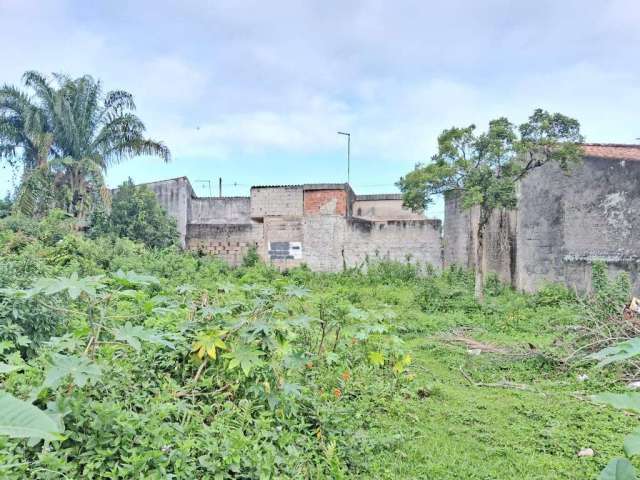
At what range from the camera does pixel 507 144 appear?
939cm

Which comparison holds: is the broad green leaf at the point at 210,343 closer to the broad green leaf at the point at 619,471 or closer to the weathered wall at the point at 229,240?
the broad green leaf at the point at 619,471

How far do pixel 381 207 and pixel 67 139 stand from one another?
10504mm

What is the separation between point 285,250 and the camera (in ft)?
43.4

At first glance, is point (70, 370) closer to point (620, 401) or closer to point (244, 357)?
point (244, 357)

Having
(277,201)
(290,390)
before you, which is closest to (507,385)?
(290,390)

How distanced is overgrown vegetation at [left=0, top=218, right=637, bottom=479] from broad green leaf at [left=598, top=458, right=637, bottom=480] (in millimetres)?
596

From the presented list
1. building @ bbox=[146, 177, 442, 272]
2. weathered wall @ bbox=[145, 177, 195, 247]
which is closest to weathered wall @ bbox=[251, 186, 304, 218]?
building @ bbox=[146, 177, 442, 272]

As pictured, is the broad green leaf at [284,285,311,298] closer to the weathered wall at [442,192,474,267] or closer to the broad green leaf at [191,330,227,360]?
the broad green leaf at [191,330,227,360]

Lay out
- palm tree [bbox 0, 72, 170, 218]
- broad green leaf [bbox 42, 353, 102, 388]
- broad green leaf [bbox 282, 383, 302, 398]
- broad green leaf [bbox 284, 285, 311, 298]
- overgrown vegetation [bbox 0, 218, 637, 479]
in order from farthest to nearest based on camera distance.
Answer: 1. palm tree [bbox 0, 72, 170, 218]
2. broad green leaf [bbox 284, 285, 311, 298]
3. broad green leaf [bbox 282, 383, 302, 398]
4. overgrown vegetation [bbox 0, 218, 637, 479]
5. broad green leaf [bbox 42, 353, 102, 388]

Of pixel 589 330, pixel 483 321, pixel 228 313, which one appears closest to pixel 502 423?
pixel 228 313

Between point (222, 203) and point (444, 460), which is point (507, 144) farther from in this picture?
point (222, 203)

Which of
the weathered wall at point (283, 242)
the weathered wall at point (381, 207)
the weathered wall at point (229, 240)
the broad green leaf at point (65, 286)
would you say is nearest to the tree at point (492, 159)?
the weathered wall at point (283, 242)

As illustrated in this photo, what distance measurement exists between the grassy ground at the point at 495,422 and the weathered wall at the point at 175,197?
33.3ft

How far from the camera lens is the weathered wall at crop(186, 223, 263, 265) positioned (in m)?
13.4
